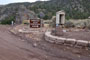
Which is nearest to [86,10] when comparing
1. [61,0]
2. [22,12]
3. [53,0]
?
[61,0]

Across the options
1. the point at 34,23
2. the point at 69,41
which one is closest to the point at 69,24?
the point at 34,23

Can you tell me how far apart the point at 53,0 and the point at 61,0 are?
633 centimetres

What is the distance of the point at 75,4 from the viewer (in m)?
47.4

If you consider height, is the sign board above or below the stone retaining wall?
above

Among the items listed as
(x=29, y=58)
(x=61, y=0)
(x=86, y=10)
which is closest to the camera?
(x=29, y=58)

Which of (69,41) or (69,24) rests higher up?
(69,41)

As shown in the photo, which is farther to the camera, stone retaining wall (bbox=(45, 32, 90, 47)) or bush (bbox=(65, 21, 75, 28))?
bush (bbox=(65, 21, 75, 28))

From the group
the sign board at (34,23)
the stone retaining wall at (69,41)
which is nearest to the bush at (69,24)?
the sign board at (34,23)

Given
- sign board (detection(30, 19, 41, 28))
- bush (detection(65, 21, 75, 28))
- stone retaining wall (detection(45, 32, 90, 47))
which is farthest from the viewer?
bush (detection(65, 21, 75, 28))

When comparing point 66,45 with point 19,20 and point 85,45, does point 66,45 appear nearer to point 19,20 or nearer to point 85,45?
point 85,45

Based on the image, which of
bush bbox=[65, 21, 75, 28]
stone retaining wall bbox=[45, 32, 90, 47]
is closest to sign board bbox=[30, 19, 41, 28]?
stone retaining wall bbox=[45, 32, 90, 47]

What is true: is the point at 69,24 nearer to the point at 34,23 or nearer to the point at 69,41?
the point at 34,23

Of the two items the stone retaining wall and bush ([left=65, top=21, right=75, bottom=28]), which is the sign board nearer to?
the stone retaining wall

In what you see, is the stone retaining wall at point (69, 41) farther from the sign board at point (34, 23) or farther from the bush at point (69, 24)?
the bush at point (69, 24)
